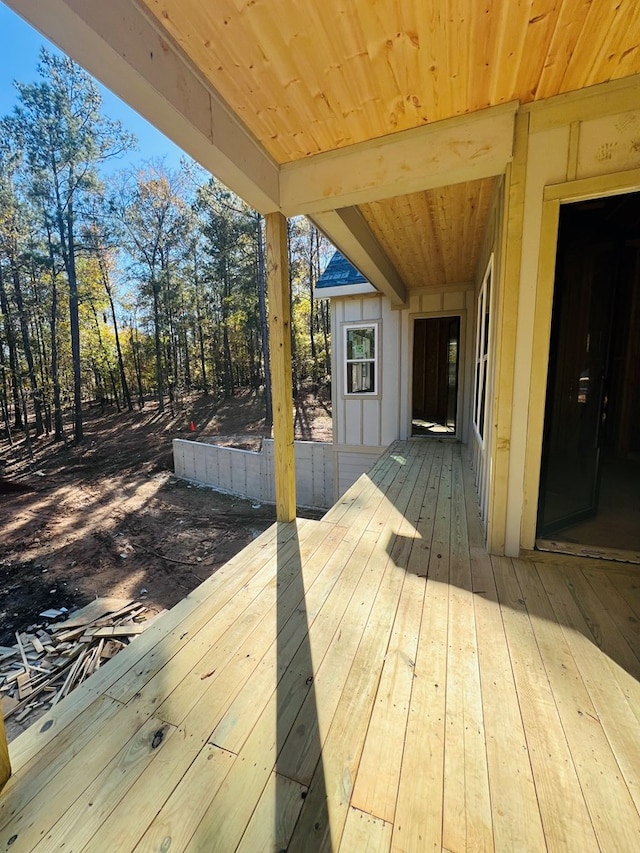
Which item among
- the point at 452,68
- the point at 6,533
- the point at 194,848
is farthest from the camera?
the point at 6,533

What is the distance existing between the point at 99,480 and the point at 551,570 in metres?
11.7

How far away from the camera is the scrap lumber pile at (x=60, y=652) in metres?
2.98

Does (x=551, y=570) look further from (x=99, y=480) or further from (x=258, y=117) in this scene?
(x=99, y=480)

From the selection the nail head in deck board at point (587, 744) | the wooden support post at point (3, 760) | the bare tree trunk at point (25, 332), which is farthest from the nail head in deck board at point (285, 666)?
the bare tree trunk at point (25, 332)

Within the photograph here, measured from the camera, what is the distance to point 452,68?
1707 millimetres

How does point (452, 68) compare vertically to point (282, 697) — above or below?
above

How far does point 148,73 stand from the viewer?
145 centimetres

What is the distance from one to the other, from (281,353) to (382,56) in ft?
5.63

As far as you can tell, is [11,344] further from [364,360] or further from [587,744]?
[587,744]

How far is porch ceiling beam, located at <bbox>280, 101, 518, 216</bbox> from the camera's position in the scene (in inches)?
80.2

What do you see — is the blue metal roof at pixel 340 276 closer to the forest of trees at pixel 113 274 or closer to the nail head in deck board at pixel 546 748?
the nail head in deck board at pixel 546 748

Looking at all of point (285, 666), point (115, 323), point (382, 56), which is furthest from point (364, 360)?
point (115, 323)

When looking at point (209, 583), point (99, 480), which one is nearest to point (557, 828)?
point (209, 583)

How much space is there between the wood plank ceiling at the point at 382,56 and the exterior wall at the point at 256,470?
616 cm
